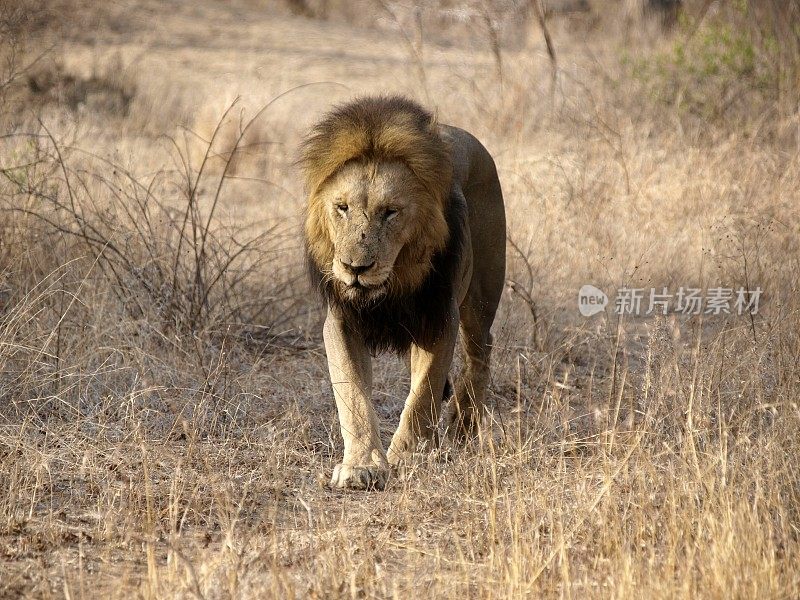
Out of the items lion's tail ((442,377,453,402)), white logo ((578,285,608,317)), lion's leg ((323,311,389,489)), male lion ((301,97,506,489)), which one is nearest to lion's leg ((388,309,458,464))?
male lion ((301,97,506,489))

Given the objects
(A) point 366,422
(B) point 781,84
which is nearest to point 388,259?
(A) point 366,422

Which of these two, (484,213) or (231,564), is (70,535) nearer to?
(231,564)

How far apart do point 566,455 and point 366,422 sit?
0.85m

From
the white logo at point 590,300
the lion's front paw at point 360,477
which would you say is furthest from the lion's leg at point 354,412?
the white logo at point 590,300

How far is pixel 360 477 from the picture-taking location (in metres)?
4.09

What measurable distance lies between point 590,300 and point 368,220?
3229 mm

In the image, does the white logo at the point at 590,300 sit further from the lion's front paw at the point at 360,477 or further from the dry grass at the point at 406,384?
the lion's front paw at the point at 360,477

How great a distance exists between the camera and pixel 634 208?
28.2ft

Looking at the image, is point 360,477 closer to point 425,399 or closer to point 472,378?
point 425,399

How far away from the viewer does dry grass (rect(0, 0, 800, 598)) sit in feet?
10.8

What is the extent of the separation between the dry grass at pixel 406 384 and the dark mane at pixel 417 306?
366 millimetres

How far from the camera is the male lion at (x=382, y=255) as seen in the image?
4.13 meters

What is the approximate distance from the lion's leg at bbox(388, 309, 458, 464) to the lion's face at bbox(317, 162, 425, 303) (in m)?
0.37

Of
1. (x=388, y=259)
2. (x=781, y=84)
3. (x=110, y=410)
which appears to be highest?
(x=781, y=84)
